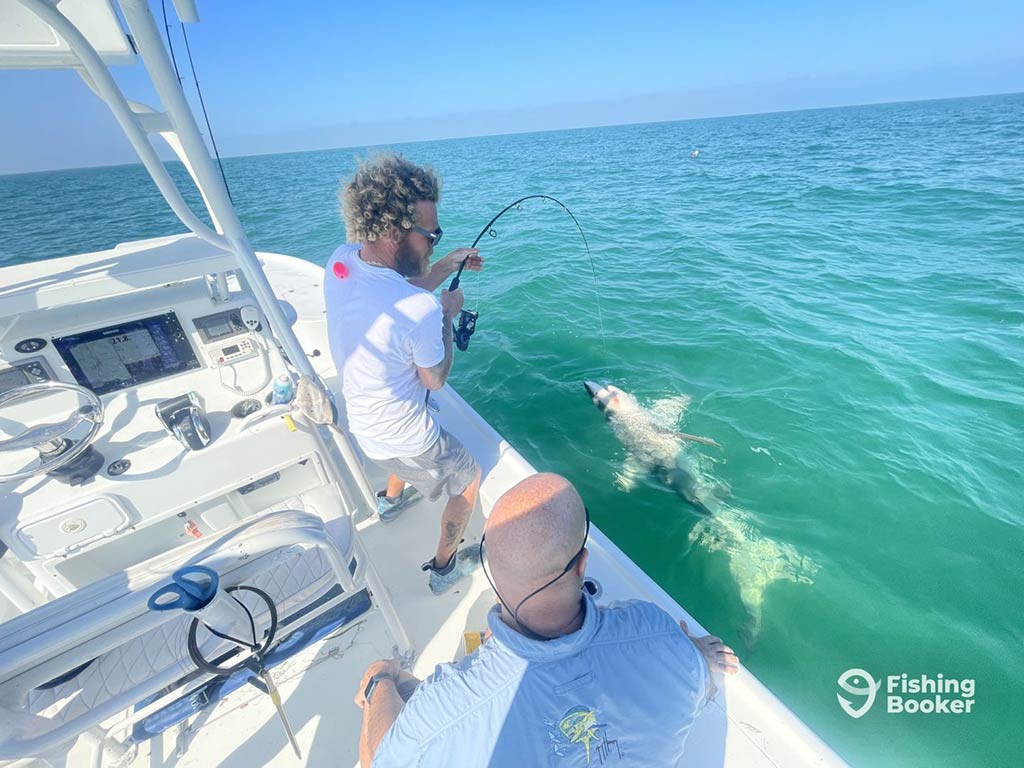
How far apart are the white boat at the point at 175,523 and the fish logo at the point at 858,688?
1.74 meters

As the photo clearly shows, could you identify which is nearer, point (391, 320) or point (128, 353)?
point (391, 320)

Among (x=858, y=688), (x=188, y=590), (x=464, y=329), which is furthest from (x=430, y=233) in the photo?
(x=858, y=688)

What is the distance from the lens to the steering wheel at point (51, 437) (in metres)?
1.87

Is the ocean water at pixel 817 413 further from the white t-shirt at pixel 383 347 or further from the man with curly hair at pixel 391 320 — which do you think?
the white t-shirt at pixel 383 347

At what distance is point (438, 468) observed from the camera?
7.95ft

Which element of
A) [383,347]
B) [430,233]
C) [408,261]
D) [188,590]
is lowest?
[188,590]

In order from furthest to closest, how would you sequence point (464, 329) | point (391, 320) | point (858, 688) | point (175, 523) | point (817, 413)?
1. point (817, 413)
2. point (464, 329)
3. point (858, 688)
4. point (175, 523)
5. point (391, 320)

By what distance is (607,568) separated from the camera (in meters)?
2.31

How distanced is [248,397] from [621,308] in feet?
22.1

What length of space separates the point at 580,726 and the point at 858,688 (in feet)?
9.94

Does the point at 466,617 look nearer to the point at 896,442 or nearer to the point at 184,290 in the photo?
the point at 184,290

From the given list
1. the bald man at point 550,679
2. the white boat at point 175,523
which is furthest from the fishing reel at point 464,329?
the bald man at point 550,679

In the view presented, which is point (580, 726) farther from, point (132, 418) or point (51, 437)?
point (132, 418)

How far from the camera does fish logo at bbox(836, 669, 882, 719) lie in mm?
2826
